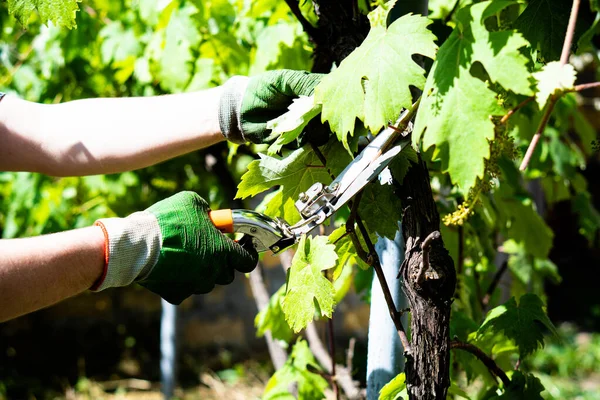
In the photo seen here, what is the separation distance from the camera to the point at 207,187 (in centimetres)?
365

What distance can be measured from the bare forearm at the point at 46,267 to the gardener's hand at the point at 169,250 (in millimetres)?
27

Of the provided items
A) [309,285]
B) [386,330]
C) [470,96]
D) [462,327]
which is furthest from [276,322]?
[470,96]

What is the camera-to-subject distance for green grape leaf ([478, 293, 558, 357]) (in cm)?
141

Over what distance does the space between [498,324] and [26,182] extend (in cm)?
263

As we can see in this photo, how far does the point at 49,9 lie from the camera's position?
116 cm

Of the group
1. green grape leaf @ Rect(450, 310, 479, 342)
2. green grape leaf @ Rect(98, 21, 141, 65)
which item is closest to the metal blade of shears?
green grape leaf @ Rect(450, 310, 479, 342)

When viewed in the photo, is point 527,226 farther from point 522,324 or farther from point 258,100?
point 258,100

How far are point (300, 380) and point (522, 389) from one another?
2.23 ft

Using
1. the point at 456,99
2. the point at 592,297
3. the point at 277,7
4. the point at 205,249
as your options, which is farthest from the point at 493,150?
the point at 592,297

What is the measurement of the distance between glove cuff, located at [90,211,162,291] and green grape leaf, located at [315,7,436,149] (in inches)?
14.6

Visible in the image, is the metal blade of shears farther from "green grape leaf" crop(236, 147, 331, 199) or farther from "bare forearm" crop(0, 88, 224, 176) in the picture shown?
"bare forearm" crop(0, 88, 224, 176)

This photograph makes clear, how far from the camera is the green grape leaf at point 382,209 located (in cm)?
120

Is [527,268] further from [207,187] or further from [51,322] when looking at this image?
[51,322]

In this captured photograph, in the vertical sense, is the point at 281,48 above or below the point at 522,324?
above
